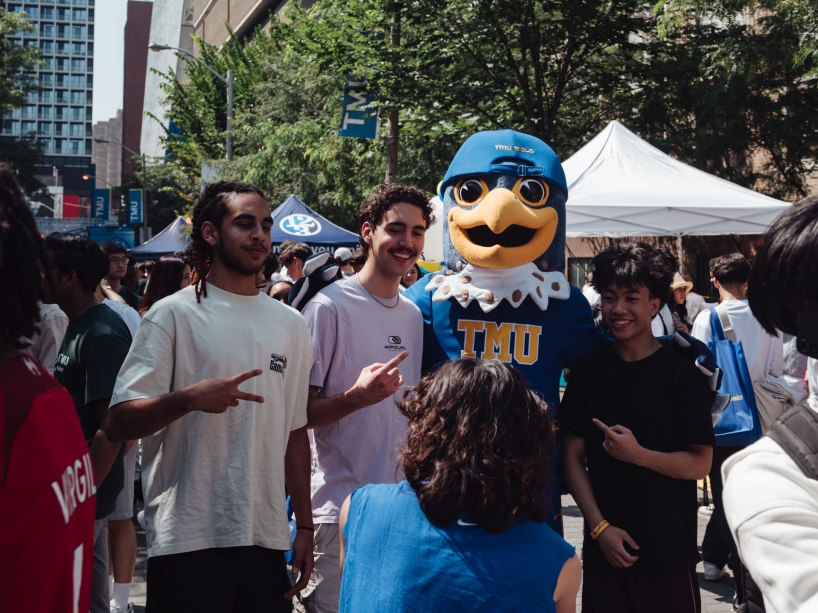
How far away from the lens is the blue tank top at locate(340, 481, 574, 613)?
1.94 meters

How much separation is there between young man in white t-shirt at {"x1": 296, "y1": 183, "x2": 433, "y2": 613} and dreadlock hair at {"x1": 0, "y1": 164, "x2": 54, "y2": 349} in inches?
62.7

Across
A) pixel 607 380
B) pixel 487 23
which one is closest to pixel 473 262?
pixel 607 380

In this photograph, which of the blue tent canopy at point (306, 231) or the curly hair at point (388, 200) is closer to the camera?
the curly hair at point (388, 200)

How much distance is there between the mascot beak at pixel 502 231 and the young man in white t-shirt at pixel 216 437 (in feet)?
3.36

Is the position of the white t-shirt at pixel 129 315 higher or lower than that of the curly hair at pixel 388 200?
lower


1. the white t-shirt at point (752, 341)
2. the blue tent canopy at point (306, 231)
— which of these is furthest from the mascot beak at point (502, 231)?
the blue tent canopy at point (306, 231)

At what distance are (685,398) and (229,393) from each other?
1.69 m

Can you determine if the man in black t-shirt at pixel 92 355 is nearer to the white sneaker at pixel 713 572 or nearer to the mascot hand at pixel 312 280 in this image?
the mascot hand at pixel 312 280

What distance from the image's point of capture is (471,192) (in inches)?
151

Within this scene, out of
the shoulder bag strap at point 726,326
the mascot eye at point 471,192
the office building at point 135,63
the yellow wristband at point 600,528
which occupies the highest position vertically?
the office building at point 135,63

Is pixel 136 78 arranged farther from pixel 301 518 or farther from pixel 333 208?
pixel 301 518

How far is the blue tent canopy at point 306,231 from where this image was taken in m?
13.2

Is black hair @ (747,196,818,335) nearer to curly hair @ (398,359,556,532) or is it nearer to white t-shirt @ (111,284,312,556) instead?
curly hair @ (398,359,556,532)

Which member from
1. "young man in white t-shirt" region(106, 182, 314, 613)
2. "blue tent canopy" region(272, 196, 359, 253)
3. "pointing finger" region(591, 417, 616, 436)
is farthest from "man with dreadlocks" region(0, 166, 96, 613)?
"blue tent canopy" region(272, 196, 359, 253)
